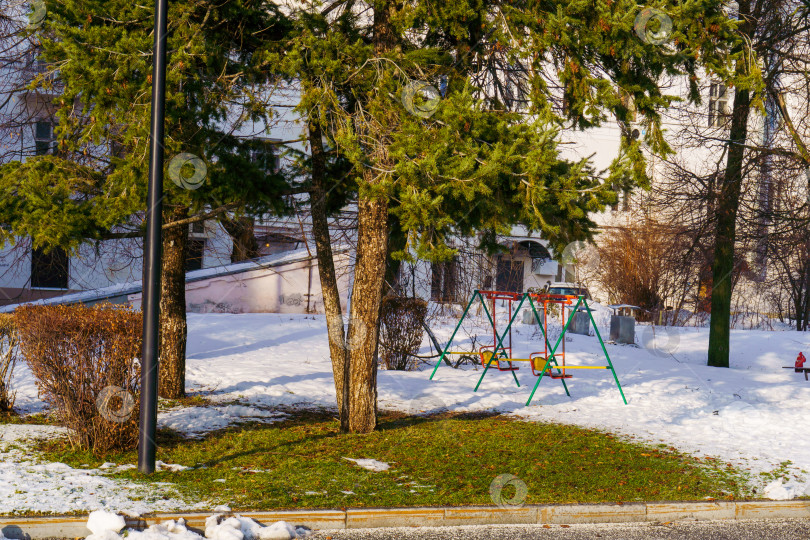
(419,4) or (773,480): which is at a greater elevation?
(419,4)

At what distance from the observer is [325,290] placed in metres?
9.30

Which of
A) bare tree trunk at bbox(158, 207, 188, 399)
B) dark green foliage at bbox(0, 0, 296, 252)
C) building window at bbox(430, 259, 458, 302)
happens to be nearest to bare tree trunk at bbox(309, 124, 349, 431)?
dark green foliage at bbox(0, 0, 296, 252)

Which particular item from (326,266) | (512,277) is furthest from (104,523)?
(512,277)

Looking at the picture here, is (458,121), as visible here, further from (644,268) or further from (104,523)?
(644,268)

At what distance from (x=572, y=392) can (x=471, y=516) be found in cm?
724

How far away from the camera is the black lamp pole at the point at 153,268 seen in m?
6.43

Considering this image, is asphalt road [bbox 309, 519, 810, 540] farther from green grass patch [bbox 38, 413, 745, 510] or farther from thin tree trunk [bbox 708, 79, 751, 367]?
thin tree trunk [bbox 708, 79, 751, 367]

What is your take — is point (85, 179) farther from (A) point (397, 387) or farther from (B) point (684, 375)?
(B) point (684, 375)

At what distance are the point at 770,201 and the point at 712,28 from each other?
12.9m

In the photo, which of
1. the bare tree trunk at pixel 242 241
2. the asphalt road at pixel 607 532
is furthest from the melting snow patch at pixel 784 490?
the bare tree trunk at pixel 242 241

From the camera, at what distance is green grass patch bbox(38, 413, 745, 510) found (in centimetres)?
625

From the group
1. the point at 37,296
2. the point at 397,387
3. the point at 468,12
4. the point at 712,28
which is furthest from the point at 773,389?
the point at 37,296

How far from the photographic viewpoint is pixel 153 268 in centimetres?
648

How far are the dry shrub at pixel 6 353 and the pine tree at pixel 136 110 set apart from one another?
3.32ft
